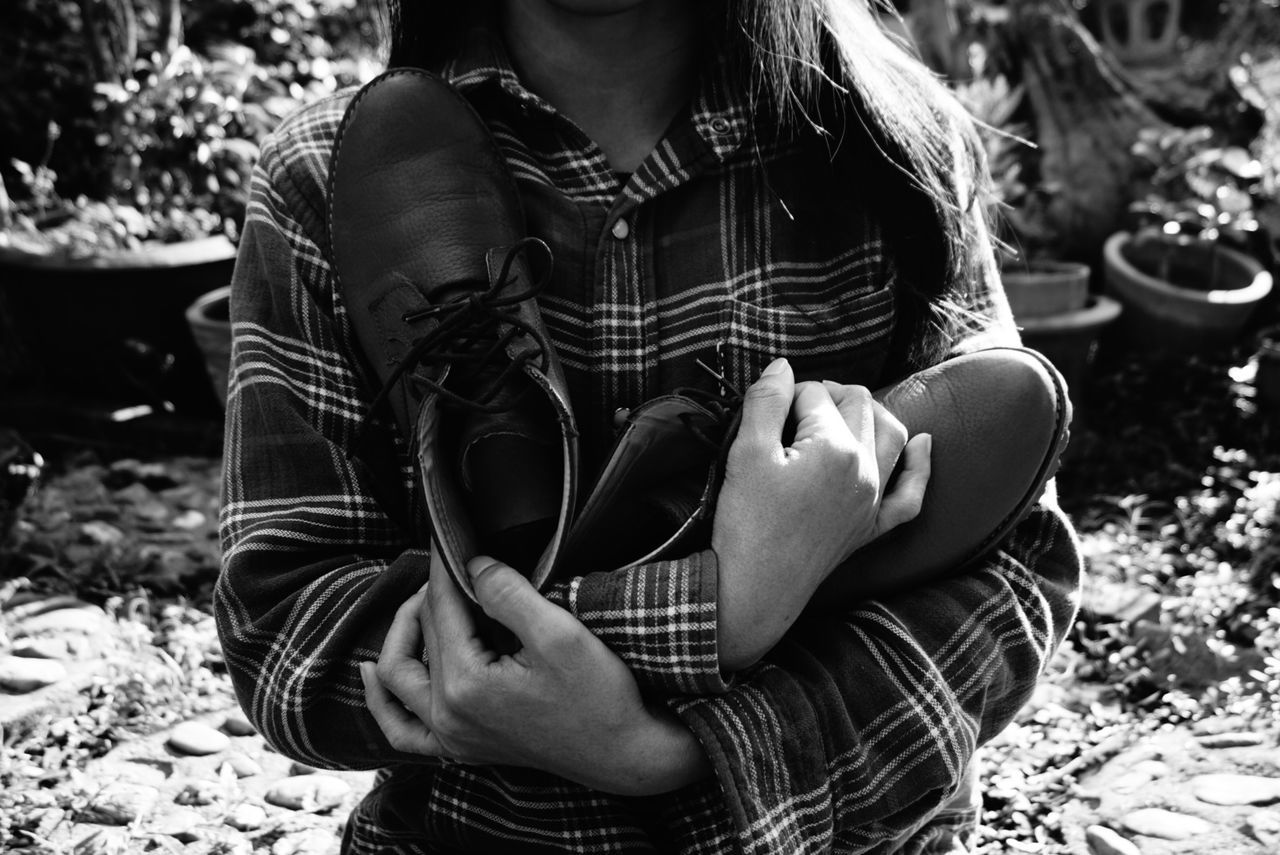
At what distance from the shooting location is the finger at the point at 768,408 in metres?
1.31

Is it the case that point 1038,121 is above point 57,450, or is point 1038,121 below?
above

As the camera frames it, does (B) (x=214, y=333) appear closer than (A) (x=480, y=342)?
No

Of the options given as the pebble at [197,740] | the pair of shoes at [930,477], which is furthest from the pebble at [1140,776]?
the pebble at [197,740]

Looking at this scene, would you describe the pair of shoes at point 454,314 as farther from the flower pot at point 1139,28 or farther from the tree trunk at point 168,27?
the flower pot at point 1139,28

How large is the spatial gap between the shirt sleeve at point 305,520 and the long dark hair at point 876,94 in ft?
1.12

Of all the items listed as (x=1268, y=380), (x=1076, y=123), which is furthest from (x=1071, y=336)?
(x=1076, y=123)

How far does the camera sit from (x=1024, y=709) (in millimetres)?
2740

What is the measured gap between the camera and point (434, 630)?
50.9 inches

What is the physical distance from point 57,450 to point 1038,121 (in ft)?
13.5

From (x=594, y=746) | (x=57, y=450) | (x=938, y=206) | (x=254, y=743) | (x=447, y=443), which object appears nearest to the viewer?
(x=594, y=746)

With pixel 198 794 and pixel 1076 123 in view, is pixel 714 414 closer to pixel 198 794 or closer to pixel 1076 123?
pixel 198 794

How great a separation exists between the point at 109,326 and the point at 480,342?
3.48m

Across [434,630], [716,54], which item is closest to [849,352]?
[716,54]

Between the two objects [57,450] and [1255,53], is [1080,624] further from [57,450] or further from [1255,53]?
[1255,53]
